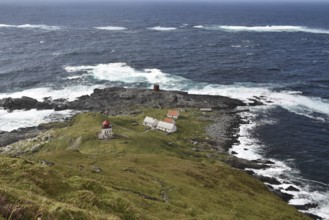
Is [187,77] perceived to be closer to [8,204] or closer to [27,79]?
[27,79]

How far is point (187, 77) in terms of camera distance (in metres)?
158

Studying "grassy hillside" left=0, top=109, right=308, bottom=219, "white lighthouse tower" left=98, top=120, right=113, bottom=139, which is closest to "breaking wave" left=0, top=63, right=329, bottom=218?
"grassy hillside" left=0, top=109, right=308, bottom=219

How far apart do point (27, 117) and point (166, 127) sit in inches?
1857

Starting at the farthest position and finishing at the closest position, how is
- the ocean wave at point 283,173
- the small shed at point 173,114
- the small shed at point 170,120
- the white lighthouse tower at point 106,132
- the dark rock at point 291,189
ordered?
the small shed at point 173,114 → the small shed at point 170,120 → the white lighthouse tower at point 106,132 → the dark rock at point 291,189 → the ocean wave at point 283,173

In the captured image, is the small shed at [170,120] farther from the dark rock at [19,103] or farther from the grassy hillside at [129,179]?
the dark rock at [19,103]

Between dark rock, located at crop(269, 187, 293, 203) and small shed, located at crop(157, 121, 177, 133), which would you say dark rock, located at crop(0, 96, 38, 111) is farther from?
dark rock, located at crop(269, 187, 293, 203)

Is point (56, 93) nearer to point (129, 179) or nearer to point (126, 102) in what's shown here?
point (126, 102)

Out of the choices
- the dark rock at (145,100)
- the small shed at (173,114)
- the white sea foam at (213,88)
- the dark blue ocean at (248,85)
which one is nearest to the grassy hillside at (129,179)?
the small shed at (173,114)

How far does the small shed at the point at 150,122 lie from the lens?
352 ft

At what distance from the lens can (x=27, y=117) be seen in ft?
392

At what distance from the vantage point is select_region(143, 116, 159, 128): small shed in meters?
107

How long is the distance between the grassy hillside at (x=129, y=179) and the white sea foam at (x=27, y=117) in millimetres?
12038

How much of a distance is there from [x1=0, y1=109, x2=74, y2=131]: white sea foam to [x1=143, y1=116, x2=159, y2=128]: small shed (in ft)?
94.5

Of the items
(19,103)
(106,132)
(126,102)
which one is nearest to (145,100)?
(126,102)
